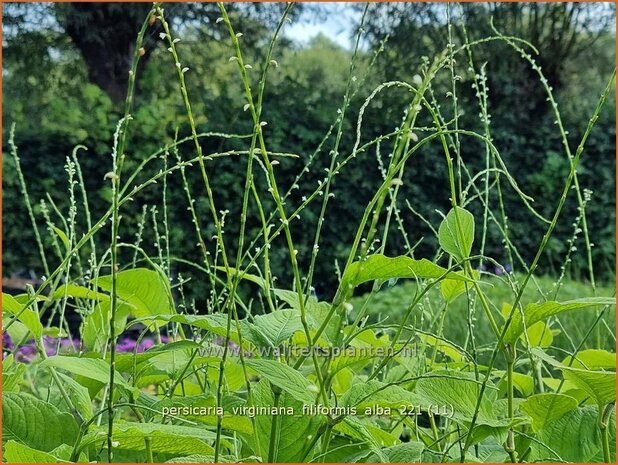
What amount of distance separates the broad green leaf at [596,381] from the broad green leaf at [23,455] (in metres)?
0.46

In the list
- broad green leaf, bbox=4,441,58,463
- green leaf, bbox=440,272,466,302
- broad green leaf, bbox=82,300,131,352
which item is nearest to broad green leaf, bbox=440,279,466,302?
green leaf, bbox=440,272,466,302

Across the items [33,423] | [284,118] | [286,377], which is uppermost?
[284,118]

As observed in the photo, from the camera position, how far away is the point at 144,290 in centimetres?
100

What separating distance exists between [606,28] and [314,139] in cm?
475

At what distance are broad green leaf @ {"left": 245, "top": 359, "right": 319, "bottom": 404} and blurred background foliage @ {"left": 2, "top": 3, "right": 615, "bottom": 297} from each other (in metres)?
4.40

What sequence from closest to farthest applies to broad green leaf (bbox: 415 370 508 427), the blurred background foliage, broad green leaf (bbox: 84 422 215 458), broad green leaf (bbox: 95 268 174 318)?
broad green leaf (bbox: 84 422 215 458) < broad green leaf (bbox: 415 370 508 427) < broad green leaf (bbox: 95 268 174 318) < the blurred background foliage

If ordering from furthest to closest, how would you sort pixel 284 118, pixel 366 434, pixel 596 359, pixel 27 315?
pixel 284 118 < pixel 596 359 < pixel 27 315 < pixel 366 434

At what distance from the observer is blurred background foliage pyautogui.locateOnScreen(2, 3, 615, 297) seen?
6035 millimetres

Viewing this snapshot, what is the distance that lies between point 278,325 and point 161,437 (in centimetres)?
16

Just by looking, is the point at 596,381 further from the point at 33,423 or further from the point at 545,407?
the point at 33,423

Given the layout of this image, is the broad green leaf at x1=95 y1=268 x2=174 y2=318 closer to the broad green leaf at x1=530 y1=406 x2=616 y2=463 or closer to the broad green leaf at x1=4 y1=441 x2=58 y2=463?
the broad green leaf at x1=4 y1=441 x2=58 y2=463

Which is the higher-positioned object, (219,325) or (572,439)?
(219,325)

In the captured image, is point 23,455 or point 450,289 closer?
point 23,455

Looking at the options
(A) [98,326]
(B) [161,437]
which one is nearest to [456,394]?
(B) [161,437]
